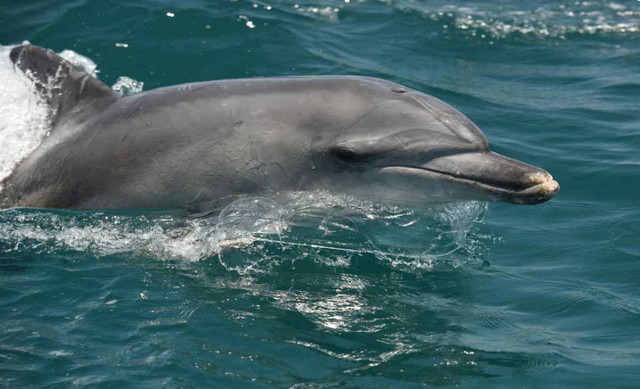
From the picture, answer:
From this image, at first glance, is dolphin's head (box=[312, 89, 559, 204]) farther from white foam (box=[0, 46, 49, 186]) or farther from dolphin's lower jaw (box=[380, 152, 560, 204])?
white foam (box=[0, 46, 49, 186])

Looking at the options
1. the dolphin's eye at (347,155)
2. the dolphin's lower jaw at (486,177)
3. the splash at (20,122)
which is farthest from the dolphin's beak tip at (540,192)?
the splash at (20,122)

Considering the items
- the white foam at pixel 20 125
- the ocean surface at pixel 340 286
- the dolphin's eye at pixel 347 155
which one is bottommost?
the ocean surface at pixel 340 286

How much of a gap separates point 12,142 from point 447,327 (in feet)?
16.8

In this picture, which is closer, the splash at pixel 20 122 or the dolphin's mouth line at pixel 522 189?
the dolphin's mouth line at pixel 522 189

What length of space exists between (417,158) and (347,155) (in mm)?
635

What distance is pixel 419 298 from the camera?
8297 mm

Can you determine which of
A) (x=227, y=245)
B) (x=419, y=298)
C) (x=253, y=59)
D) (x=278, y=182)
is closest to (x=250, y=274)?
(x=227, y=245)

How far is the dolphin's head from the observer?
8000 mm

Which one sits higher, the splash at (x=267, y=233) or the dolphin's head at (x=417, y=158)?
the dolphin's head at (x=417, y=158)

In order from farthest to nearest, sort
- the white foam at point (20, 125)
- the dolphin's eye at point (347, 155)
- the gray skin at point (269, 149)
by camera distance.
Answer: the white foam at point (20, 125)
the dolphin's eye at point (347, 155)
the gray skin at point (269, 149)

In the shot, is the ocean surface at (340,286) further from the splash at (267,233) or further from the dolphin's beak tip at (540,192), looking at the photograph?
the dolphin's beak tip at (540,192)

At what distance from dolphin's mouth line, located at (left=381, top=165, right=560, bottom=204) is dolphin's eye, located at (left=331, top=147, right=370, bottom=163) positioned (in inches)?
26.5

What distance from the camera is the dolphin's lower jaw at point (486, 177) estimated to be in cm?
776

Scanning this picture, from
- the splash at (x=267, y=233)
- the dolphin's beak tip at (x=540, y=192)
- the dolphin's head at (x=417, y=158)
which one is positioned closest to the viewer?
the dolphin's beak tip at (x=540, y=192)
